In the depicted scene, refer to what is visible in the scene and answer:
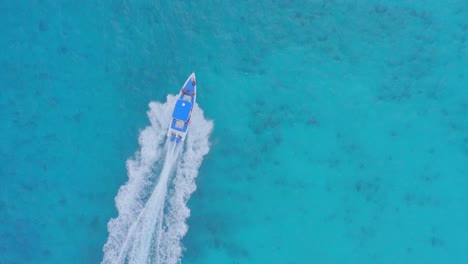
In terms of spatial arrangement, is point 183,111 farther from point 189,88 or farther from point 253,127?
point 253,127

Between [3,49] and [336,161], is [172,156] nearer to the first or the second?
[336,161]

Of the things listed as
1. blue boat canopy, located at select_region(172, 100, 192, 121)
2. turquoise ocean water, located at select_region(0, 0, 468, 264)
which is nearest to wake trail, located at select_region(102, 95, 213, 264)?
turquoise ocean water, located at select_region(0, 0, 468, 264)

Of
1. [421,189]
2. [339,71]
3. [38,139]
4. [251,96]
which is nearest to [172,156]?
[251,96]

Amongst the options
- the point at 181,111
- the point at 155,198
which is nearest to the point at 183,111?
the point at 181,111

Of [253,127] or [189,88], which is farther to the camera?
[253,127]

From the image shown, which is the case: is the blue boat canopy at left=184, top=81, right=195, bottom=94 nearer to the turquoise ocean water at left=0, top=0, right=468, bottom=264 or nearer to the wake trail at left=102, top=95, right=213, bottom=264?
the turquoise ocean water at left=0, top=0, right=468, bottom=264

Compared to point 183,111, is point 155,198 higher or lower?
lower

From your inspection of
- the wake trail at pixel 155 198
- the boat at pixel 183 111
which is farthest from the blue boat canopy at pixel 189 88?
the wake trail at pixel 155 198
